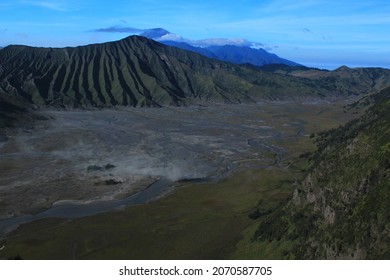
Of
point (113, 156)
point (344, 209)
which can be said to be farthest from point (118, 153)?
point (344, 209)

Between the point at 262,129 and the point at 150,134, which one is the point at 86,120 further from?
the point at 262,129

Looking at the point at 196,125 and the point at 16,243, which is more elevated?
the point at 196,125

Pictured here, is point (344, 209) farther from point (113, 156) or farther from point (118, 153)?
point (118, 153)

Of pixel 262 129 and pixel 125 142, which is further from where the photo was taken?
pixel 262 129

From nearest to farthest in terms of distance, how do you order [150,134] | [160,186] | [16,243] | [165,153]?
[16,243]
[160,186]
[165,153]
[150,134]

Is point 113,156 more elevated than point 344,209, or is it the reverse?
point 344,209

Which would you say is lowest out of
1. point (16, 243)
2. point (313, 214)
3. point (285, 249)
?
point (16, 243)

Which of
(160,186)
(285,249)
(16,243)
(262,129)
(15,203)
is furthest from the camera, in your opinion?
(262,129)

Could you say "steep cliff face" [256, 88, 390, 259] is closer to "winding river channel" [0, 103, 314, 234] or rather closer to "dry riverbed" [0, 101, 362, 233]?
"winding river channel" [0, 103, 314, 234]
